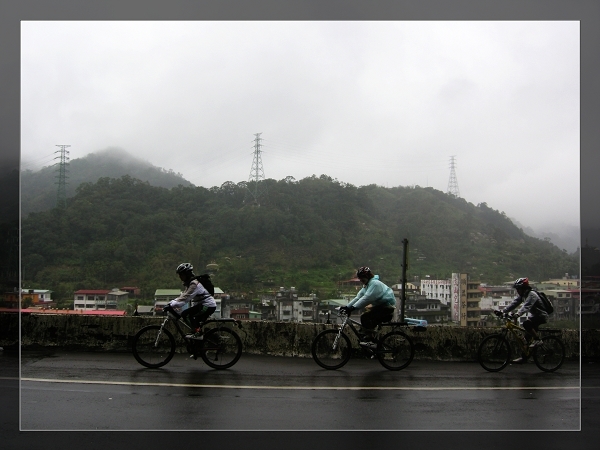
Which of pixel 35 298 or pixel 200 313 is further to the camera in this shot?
pixel 35 298

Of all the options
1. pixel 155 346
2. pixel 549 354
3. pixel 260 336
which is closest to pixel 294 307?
pixel 260 336

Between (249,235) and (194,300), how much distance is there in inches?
52.3

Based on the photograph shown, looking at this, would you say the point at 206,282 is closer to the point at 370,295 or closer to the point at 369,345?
the point at 370,295

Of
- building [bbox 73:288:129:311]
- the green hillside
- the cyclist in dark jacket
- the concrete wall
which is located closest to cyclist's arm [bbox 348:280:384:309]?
the concrete wall

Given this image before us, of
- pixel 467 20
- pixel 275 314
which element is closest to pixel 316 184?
pixel 275 314

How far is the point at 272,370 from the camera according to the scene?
286 inches

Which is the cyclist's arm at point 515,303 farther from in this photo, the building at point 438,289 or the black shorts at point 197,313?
the black shorts at point 197,313

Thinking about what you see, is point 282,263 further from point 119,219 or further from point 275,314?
point 119,219

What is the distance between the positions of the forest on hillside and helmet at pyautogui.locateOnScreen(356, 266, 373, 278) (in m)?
0.97

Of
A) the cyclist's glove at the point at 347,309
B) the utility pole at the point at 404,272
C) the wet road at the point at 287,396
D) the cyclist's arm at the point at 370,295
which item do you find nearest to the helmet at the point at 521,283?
the wet road at the point at 287,396

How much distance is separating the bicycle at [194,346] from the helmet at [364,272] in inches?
70.4

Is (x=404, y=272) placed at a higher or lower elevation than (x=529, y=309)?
higher

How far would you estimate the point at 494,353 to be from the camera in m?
7.59

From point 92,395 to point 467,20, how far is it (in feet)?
17.7
